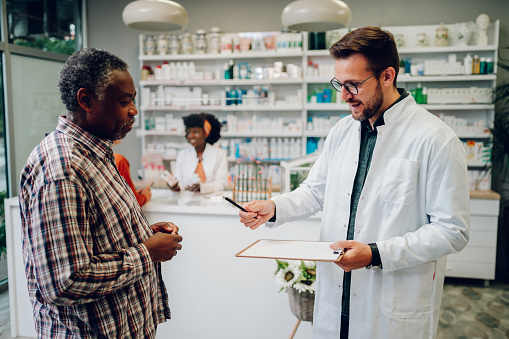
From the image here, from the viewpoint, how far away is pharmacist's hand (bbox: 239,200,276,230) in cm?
174

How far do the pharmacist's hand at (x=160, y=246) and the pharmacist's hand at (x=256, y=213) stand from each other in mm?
375

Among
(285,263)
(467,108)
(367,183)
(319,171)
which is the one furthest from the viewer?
(467,108)

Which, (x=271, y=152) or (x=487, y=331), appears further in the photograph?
(x=271, y=152)

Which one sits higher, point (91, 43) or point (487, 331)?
point (91, 43)

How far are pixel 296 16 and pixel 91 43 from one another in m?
4.19

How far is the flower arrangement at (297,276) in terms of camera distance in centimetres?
229

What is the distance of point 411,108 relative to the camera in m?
1.60

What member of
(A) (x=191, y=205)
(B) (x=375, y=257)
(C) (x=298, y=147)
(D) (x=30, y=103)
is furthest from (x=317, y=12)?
(D) (x=30, y=103)

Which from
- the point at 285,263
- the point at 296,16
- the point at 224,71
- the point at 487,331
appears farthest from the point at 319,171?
the point at 224,71

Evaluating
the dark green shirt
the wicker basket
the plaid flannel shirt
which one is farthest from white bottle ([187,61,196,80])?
the plaid flannel shirt

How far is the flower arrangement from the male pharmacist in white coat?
0.57 metres

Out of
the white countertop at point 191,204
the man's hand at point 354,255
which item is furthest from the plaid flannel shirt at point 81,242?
the white countertop at point 191,204

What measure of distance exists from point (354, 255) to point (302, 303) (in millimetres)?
1009

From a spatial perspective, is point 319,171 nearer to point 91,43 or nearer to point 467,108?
point 467,108
